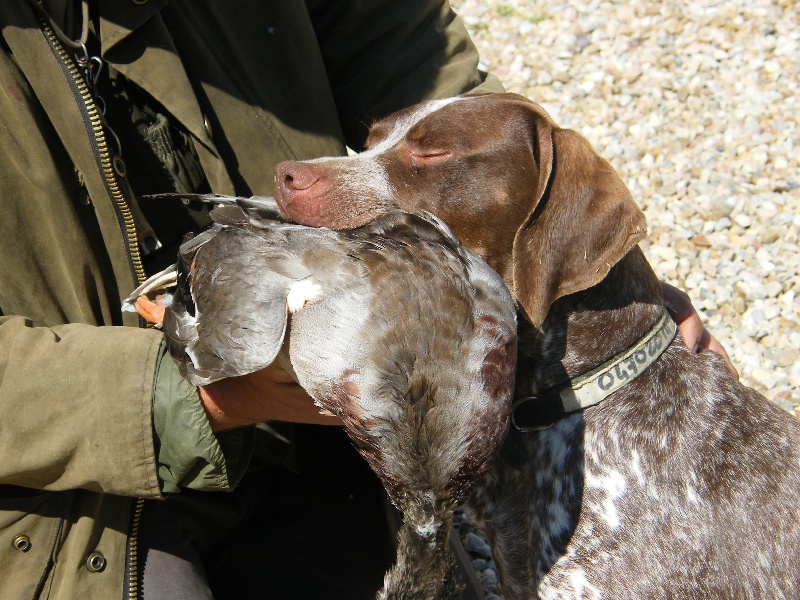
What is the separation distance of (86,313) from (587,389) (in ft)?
5.29

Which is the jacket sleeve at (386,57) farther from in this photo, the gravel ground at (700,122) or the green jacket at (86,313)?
the gravel ground at (700,122)

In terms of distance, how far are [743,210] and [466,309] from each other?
3856mm

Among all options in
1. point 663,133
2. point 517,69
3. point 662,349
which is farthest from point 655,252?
point 662,349

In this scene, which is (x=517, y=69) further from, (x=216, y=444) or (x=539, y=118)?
(x=216, y=444)

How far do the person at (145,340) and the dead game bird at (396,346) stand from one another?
25cm

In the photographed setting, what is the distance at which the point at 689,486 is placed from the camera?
101 inches

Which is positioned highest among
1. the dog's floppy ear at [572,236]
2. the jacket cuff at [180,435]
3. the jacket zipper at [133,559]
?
the dog's floppy ear at [572,236]

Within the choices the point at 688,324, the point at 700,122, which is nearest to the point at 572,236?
the point at 688,324

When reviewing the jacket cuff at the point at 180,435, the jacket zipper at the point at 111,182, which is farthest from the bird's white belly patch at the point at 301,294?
the jacket zipper at the point at 111,182

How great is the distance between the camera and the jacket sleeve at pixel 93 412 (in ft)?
7.89

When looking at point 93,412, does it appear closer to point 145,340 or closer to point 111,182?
point 145,340

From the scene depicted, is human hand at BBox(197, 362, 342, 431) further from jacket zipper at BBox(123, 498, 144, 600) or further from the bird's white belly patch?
jacket zipper at BBox(123, 498, 144, 600)

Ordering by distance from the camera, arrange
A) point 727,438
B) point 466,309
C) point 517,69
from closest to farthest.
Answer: point 466,309 → point 727,438 → point 517,69

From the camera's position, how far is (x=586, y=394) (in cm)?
268
